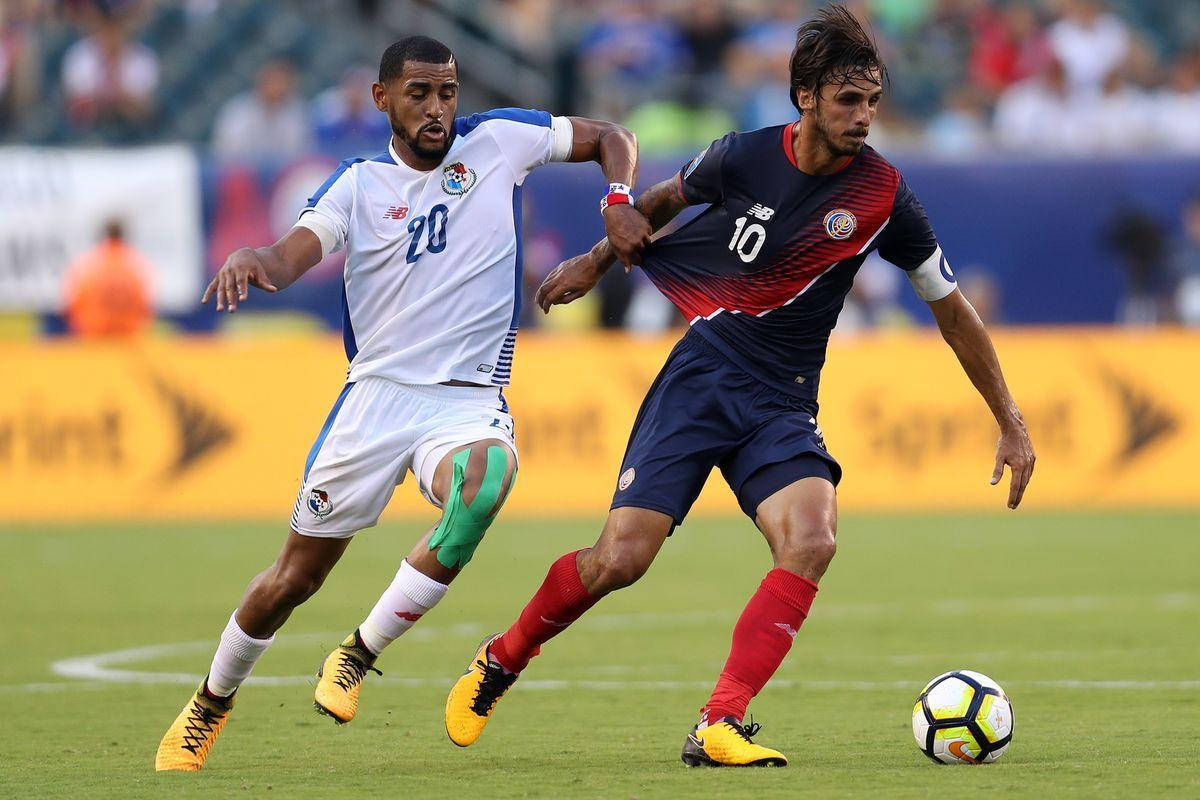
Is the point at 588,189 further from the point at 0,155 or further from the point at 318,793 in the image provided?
the point at 318,793

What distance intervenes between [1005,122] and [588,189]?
512cm

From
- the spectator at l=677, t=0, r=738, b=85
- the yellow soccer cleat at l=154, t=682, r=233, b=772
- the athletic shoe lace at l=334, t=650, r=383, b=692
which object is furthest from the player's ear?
the spectator at l=677, t=0, r=738, b=85

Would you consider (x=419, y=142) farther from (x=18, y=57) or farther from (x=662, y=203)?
(x=18, y=57)

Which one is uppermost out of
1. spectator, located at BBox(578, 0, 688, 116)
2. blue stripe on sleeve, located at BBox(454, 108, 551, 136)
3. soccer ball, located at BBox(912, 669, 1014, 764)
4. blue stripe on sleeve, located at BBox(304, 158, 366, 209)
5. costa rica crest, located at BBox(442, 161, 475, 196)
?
spectator, located at BBox(578, 0, 688, 116)

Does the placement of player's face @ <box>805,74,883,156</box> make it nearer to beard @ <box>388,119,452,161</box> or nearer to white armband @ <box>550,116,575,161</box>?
white armband @ <box>550,116,575,161</box>

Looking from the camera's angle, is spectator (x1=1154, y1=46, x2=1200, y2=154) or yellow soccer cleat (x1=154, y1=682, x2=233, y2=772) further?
spectator (x1=1154, y1=46, x2=1200, y2=154)

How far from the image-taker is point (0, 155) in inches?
810

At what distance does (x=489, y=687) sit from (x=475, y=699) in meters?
0.07

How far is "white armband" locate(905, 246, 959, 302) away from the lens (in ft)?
23.5

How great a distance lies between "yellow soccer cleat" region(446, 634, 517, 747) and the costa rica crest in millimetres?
1743

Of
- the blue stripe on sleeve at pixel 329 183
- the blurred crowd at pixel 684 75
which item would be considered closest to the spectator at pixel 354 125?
the blurred crowd at pixel 684 75

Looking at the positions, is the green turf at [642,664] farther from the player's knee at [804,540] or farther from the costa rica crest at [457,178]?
the costa rica crest at [457,178]

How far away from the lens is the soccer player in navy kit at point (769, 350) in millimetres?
6879

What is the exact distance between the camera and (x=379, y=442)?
7.39m
